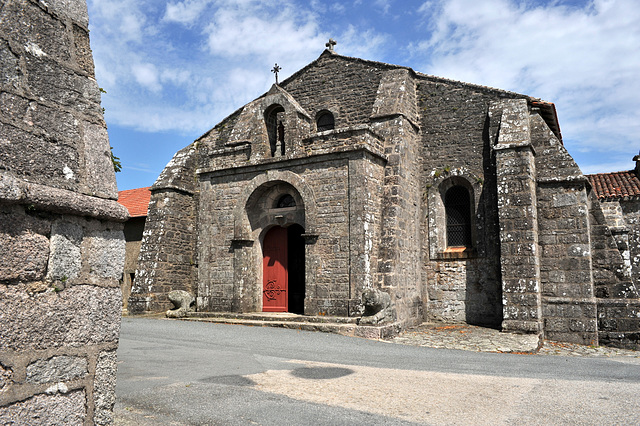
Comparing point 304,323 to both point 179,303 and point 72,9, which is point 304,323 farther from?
point 72,9

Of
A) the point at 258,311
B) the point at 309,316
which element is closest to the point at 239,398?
the point at 309,316

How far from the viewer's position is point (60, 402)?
255 centimetres

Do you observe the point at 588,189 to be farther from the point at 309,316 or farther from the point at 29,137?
the point at 29,137

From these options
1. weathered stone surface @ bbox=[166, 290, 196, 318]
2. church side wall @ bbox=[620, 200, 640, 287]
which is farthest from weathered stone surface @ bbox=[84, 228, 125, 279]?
church side wall @ bbox=[620, 200, 640, 287]

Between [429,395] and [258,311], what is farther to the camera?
[258,311]

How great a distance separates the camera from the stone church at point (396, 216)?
1255 cm

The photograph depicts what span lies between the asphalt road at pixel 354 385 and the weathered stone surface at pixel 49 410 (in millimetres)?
1790

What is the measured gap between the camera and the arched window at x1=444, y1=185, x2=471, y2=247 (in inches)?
583

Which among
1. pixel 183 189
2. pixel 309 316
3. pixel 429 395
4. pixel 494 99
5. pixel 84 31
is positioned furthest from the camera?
pixel 183 189

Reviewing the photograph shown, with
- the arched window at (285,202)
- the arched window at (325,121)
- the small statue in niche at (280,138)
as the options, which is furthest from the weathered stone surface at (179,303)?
the arched window at (325,121)

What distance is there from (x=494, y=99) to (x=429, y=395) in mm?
11314

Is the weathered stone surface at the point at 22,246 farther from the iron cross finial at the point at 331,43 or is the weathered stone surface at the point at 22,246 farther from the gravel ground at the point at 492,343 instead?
the iron cross finial at the point at 331,43

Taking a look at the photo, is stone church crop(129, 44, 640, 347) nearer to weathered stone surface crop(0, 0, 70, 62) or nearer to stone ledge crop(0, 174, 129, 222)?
stone ledge crop(0, 174, 129, 222)

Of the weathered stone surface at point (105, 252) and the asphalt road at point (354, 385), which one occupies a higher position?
the weathered stone surface at point (105, 252)
